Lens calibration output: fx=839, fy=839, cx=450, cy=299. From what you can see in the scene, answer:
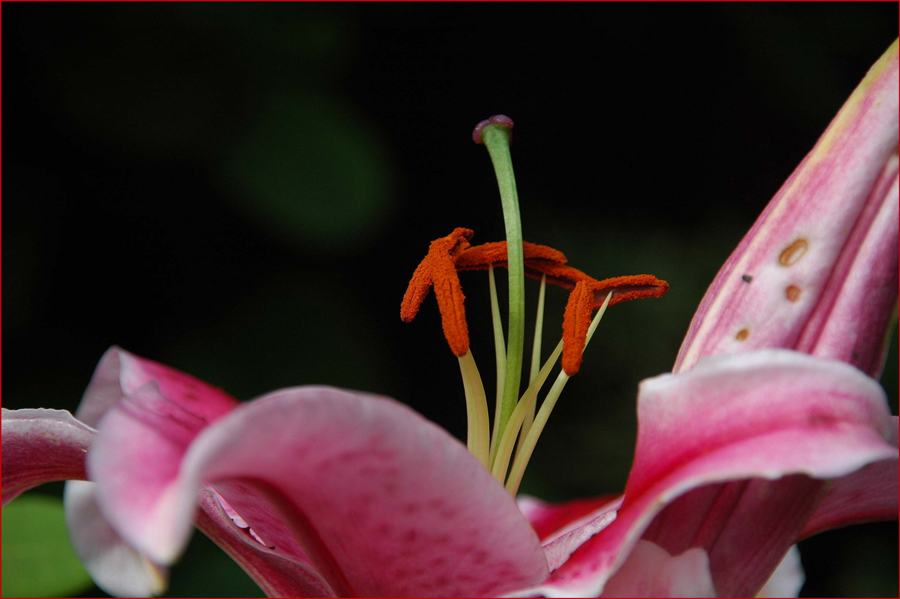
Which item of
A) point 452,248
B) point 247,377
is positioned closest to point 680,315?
point 247,377

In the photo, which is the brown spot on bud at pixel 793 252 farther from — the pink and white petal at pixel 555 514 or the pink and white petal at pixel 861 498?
the pink and white petal at pixel 555 514

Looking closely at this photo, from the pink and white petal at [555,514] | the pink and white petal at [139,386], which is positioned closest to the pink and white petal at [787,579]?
the pink and white petal at [555,514]

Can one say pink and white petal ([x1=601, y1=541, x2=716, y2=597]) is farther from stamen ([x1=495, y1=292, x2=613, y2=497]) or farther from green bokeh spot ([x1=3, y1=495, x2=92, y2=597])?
green bokeh spot ([x1=3, y1=495, x2=92, y2=597])

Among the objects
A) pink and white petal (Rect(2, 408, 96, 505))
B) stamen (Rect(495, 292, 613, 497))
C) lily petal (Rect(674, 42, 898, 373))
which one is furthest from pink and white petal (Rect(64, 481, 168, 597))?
lily petal (Rect(674, 42, 898, 373))

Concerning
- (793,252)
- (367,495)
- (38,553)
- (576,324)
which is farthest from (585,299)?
(38,553)

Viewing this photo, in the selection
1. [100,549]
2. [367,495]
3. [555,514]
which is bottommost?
[555,514]

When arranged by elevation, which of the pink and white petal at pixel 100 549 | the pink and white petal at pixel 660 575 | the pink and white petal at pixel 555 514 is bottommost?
the pink and white petal at pixel 555 514

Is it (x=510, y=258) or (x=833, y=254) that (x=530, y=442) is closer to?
(x=510, y=258)
